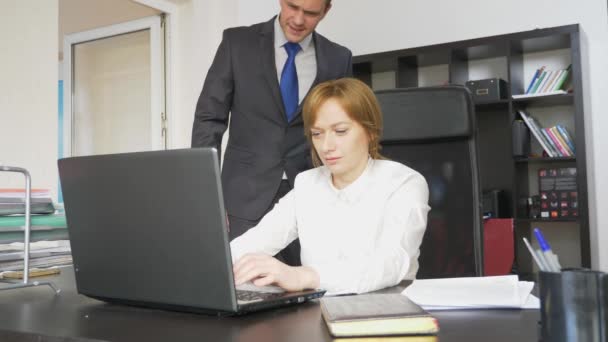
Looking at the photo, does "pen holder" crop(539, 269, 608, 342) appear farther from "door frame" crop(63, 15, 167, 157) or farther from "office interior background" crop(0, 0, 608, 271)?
"door frame" crop(63, 15, 167, 157)

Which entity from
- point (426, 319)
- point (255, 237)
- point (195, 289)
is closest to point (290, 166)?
point (255, 237)

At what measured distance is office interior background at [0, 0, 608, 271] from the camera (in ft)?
11.2

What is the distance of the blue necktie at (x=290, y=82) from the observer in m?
2.13

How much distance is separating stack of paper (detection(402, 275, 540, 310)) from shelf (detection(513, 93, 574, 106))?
123 inches

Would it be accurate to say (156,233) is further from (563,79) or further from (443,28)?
(443,28)

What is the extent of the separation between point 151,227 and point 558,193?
11.5ft

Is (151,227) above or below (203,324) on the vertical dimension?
above

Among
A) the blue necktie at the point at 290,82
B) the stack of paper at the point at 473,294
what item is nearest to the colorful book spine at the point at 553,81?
the blue necktie at the point at 290,82

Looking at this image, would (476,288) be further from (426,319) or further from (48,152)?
(48,152)

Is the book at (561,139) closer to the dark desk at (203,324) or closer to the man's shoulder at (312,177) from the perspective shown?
the man's shoulder at (312,177)

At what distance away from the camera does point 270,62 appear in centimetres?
213

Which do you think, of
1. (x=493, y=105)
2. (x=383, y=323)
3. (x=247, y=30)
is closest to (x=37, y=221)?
(x=383, y=323)

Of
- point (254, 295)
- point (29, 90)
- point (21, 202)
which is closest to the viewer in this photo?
point (254, 295)

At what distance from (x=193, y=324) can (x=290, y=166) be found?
1263mm
